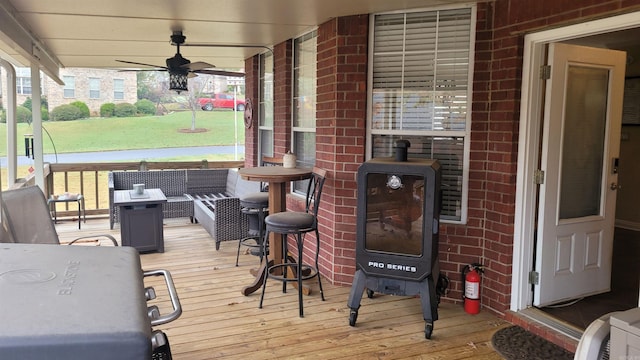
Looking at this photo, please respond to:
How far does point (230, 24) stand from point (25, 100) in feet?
18.8

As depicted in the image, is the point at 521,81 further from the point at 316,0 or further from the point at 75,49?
the point at 75,49

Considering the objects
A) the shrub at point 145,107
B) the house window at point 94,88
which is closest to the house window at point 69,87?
the house window at point 94,88

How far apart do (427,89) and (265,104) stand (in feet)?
9.33

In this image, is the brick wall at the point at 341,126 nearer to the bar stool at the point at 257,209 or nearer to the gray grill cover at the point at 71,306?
the bar stool at the point at 257,209

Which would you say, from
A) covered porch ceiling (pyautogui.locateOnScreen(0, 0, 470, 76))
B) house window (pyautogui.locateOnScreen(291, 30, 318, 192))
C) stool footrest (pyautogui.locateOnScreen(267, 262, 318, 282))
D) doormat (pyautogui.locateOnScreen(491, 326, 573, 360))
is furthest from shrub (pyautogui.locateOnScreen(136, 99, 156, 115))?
doormat (pyautogui.locateOnScreen(491, 326, 573, 360))

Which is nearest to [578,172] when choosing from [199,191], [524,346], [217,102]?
[524,346]

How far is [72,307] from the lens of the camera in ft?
3.27

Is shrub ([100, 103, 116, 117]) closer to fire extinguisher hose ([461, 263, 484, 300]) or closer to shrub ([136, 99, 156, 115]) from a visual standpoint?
shrub ([136, 99, 156, 115])

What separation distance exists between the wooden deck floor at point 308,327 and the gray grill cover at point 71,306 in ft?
6.03

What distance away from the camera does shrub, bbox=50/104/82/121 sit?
14.6 meters

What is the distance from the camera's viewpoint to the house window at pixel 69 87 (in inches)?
561

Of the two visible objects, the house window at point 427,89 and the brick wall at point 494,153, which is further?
the house window at point 427,89

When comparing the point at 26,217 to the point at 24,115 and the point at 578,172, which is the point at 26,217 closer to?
the point at 578,172

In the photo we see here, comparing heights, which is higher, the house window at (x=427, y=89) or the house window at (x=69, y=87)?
the house window at (x=69, y=87)
